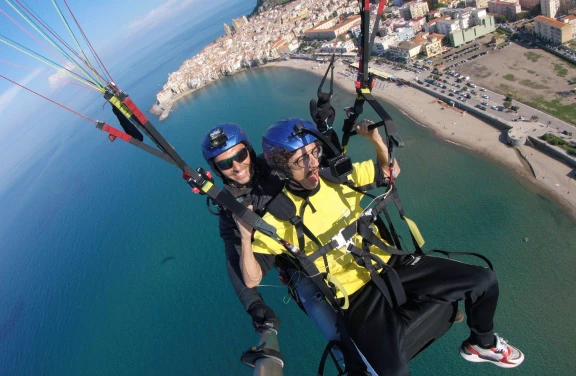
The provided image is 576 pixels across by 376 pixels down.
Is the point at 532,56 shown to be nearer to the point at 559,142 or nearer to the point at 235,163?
the point at 559,142

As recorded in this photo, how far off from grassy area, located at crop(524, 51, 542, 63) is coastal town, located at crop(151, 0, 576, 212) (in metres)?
0.07

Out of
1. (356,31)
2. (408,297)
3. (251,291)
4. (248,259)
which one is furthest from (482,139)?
(356,31)

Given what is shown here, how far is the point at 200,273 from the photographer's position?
18469mm

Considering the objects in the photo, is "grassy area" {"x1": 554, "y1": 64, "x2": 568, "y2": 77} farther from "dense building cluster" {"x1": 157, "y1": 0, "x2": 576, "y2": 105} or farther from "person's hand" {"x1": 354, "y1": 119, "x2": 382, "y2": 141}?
"person's hand" {"x1": 354, "y1": 119, "x2": 382, "y2": 141}

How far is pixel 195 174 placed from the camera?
7.51 feet

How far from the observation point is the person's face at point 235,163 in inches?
118

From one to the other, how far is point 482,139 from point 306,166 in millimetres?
20393

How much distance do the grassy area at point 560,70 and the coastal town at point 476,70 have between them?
0.06m

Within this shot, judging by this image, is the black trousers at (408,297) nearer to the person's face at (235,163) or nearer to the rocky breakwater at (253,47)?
the person's face at (235,163)

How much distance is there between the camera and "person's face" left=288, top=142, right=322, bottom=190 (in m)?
2.45

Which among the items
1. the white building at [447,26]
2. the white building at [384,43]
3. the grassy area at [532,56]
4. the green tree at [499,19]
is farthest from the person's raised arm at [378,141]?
the green tree at [499,19]

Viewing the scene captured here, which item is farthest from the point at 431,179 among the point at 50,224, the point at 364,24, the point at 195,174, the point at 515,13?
the point at 50,224

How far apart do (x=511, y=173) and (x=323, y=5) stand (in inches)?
1992

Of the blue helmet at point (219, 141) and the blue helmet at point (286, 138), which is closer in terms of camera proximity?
the blue helmet at point (286, 138)
